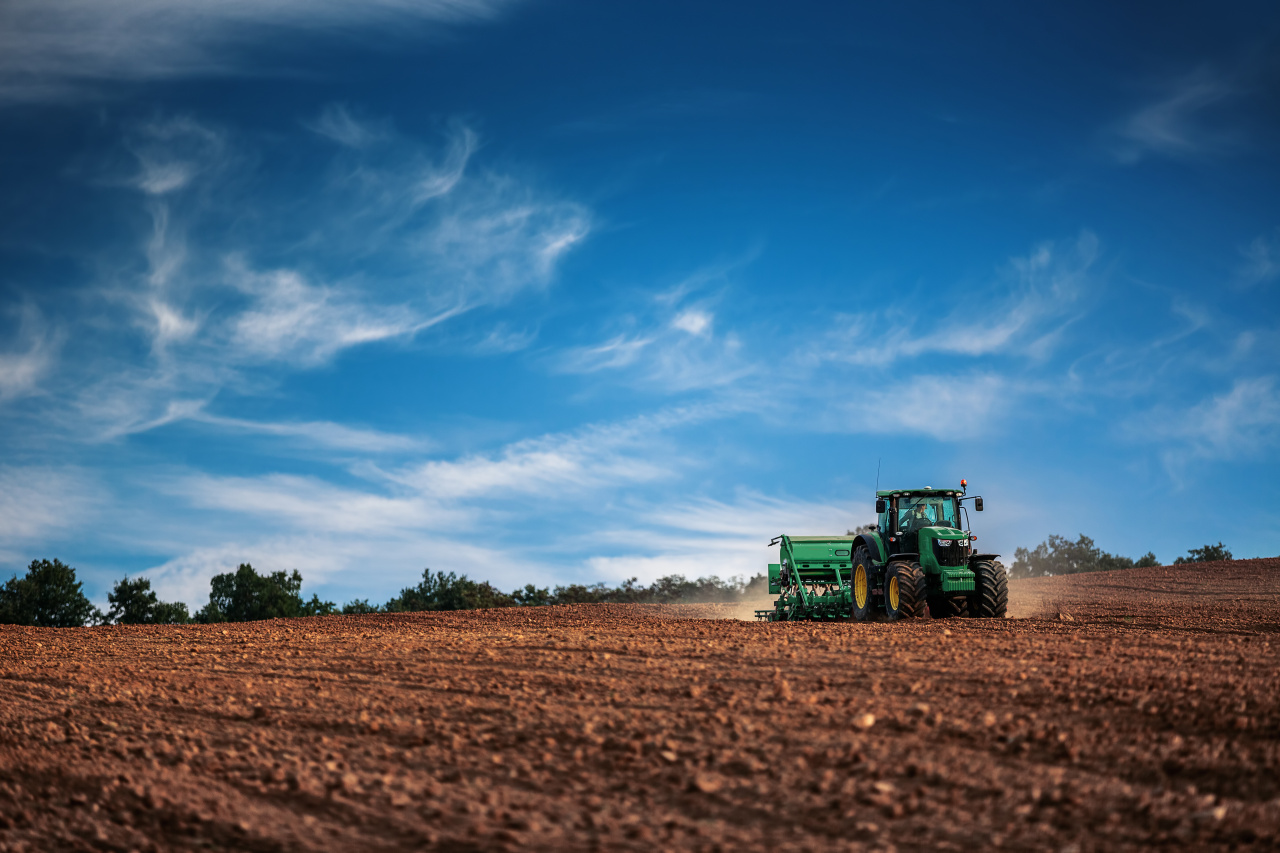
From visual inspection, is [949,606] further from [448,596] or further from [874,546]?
[448,596]

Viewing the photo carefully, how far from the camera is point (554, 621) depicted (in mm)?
20562

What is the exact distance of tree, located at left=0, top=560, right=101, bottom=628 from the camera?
34.0 m

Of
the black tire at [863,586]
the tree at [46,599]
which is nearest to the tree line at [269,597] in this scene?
the tree at [46,599]

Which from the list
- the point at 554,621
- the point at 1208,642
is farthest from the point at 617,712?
the point at 554,621

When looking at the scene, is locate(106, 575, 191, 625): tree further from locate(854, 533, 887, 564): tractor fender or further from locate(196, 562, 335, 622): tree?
locate(854, 533, 887, 564): tractor fender

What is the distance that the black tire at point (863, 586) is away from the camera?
18.2 meters

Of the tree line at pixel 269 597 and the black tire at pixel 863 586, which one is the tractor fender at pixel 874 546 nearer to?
the black tire at pixel 863 586

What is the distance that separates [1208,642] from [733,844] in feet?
29.2

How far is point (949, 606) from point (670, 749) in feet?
40.9

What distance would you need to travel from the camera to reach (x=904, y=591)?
53.6ft

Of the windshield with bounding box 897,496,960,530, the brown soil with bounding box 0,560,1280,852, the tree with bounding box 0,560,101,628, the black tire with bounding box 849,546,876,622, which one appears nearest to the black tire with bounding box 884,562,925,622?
the black tire with bounding box 849,546,876,622

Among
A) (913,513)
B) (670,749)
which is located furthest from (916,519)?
(670,749)

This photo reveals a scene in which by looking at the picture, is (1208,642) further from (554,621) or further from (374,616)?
(374,616)

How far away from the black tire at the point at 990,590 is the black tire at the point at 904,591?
1.01 m
